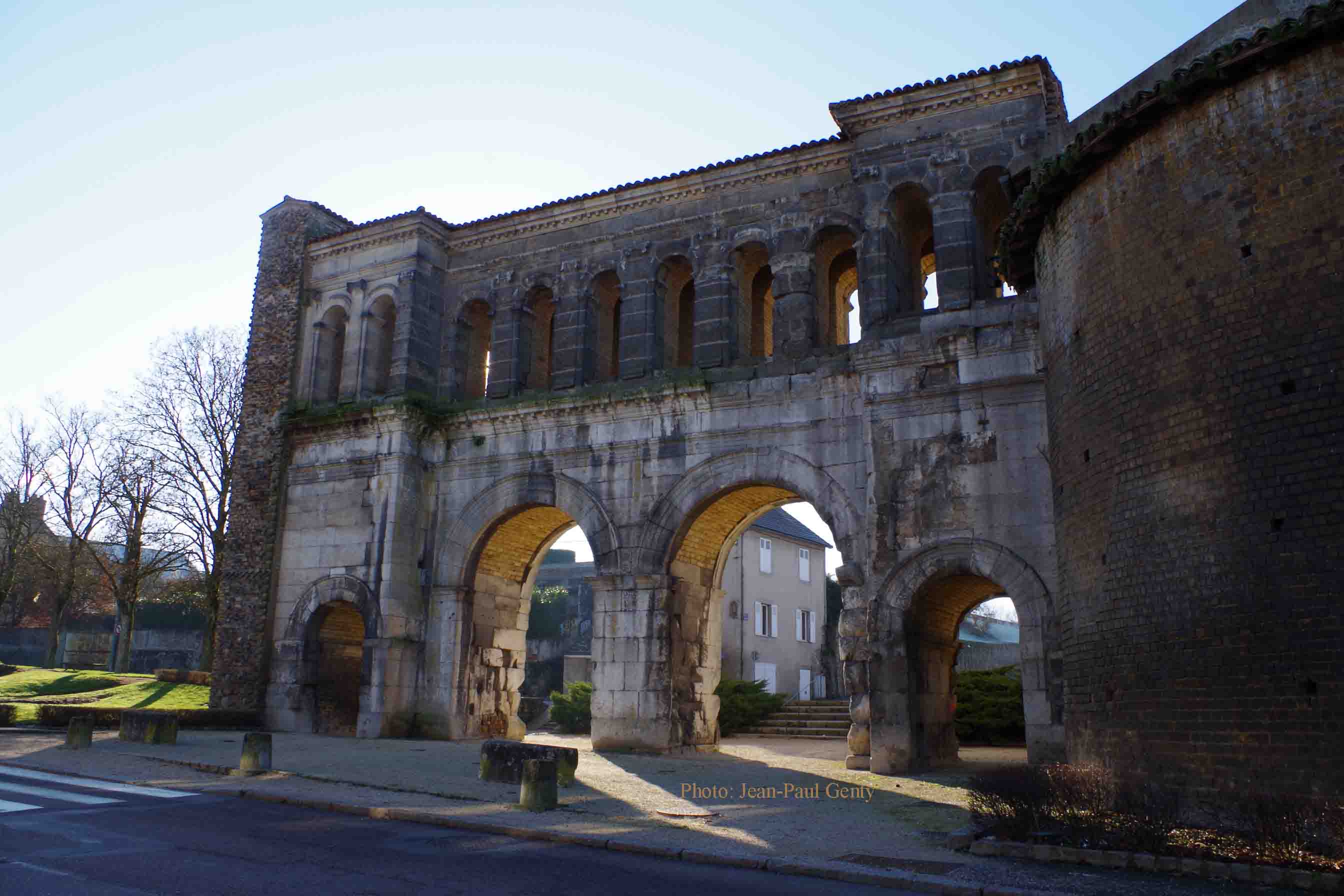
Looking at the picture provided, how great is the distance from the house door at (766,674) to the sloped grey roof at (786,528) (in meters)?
4.92

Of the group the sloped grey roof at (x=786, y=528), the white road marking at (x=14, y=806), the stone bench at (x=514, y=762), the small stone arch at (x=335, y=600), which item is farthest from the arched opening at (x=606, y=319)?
the sloped grey roof at (x=786, y=528)

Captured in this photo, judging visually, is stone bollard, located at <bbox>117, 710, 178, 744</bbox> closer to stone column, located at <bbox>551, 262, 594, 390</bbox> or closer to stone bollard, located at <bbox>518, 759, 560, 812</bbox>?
stone bollard, located at <bbox>518, 759, 560, 812</bbox>

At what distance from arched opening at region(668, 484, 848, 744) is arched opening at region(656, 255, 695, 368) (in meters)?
3.40

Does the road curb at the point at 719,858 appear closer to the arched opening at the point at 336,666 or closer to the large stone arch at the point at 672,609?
the large stone arch at the point at 672,609

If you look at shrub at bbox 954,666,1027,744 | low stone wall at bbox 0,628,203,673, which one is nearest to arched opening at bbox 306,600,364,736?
shrub at bbox 954,666,1027,744

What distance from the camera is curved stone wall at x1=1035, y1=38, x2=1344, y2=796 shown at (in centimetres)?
852

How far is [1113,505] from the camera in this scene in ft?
34.6

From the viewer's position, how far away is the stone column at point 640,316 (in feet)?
62.3

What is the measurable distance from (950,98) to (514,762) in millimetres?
12586

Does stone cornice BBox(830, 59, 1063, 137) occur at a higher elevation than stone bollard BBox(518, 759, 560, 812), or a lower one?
higher

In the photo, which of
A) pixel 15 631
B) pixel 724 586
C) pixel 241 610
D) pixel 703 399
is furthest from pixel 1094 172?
pixel 15 631

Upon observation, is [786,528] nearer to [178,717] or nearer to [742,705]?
[742,705]

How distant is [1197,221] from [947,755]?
9.39 meters

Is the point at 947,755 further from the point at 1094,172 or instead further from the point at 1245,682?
the point at 1094,172
